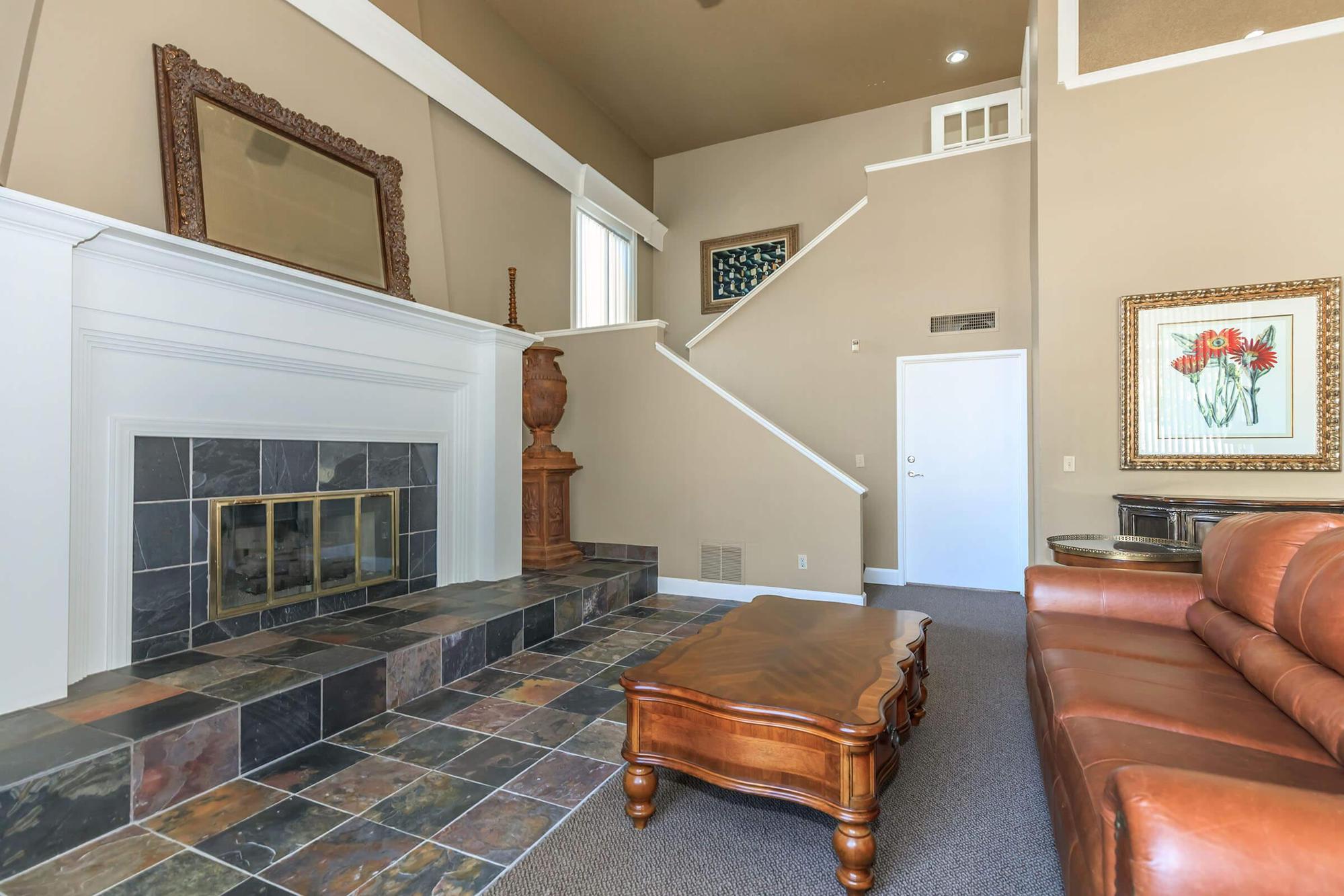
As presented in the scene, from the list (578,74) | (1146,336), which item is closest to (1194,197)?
(1146,336)

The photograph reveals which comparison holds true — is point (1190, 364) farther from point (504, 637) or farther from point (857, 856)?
point (504, 637)

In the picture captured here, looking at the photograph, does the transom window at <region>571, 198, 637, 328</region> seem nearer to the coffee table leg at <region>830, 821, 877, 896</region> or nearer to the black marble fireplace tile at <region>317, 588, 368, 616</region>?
the black marble fireplace tile at <region>317, 588, 368, 616</region>

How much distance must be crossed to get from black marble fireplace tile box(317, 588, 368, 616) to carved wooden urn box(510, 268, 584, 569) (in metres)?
1.33

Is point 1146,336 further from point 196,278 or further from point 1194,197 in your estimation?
point 196,278

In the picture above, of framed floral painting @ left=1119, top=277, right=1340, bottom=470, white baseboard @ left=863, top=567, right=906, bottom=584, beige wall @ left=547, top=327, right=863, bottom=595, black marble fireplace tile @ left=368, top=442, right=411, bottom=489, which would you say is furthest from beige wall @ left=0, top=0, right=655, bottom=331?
framed floral painting @ left=1119, top=277, right=1340, bottom=470

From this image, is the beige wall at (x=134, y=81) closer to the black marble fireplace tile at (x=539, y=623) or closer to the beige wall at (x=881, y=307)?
the black marble fireplace tile at (x=539, y=623)

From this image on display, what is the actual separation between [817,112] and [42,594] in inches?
276

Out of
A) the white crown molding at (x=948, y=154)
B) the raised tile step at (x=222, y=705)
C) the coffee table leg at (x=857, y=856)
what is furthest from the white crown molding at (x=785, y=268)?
the coffee table leg at (x=857, y=856)

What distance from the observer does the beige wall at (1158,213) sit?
3.88 m

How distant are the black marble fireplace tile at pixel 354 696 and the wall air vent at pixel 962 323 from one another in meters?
4.68

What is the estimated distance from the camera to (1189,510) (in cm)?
370

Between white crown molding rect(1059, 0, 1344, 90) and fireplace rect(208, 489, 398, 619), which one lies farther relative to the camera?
white crown molding rect(1059, 0, 1344, 90)

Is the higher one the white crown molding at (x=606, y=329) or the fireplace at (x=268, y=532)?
the white crown molding at (x=606, y=329)

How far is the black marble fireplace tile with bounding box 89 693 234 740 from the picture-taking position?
6.26ft
